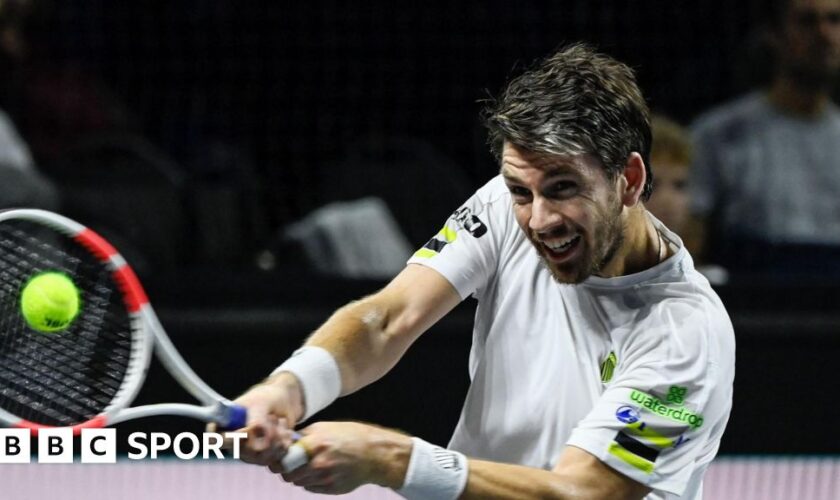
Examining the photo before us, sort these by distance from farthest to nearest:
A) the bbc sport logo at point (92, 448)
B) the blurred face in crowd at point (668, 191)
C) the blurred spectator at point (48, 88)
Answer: the blurred spectator at point (48, 88)
the blurred face in crowd at point (668, 191)
the bbc sport logo at point (92, 448)

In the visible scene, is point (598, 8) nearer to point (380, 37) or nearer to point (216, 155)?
point (380, 37)

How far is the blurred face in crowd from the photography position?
4.48 meters

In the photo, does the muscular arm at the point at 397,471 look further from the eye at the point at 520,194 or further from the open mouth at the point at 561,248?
the eye at the point at 520,194

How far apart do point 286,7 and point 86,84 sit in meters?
0.74

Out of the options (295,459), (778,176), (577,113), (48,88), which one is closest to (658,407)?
(577,113)

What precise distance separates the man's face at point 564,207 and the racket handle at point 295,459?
0.51 metres

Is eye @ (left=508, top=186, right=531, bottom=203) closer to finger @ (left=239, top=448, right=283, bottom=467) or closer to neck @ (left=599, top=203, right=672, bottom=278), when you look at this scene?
neck @ (left=599, top=203, right=672, bottom=278)

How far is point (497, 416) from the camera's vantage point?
2.61m

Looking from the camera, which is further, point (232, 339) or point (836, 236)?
point (836, 236)

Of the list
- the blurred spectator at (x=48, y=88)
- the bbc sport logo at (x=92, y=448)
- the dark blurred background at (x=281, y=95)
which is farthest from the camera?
the blurred spectator at (x=48, y=88)

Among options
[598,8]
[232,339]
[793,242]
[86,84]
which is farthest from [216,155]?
[793,242]

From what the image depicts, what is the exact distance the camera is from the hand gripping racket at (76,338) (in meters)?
2.63

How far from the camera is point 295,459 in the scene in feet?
7.58

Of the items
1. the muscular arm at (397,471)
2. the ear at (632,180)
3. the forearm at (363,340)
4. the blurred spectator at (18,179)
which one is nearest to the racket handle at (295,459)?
the muscular arm at (397,471)
